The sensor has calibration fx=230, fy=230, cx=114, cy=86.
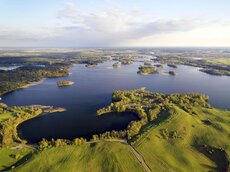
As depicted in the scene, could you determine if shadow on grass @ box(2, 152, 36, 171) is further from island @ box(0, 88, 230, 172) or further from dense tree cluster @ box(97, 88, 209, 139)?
dense tree cluster @ box(97, 88, 209, 139)

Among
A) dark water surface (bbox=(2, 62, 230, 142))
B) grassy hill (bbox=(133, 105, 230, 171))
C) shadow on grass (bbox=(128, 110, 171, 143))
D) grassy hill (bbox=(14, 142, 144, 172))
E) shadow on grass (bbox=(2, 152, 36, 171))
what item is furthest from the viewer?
dark water surface (bbox=(2, 62, 230, 142))

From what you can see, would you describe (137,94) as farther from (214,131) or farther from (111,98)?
(214,131)

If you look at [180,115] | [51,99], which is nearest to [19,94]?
[51,99]

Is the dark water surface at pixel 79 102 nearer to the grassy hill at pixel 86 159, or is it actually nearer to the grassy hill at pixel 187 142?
the grassy hill at pixel 86 159

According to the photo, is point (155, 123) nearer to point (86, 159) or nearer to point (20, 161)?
point (86, 159)

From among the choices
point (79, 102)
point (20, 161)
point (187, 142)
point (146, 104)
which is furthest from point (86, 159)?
point (79, 102)

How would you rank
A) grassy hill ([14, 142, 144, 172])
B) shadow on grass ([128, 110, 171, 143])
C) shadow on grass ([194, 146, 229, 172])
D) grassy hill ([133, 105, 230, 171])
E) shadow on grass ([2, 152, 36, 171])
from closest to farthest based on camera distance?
1. shadow on grass ([2, 152, 36, 171])
2. grassy hill ([14, 142, 144, 172])
3. shadow on grass ([194, 146, 229, 172])
4. grassy hill ([133, 105, 230, 171])
5. shadow on grass ([128, 110, 171, 143])

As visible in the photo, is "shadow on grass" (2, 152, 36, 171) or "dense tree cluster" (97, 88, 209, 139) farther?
"dense tree cluster" (97, 88, 209, 139)

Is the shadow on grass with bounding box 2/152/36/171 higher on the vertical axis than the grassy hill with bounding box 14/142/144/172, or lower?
higher

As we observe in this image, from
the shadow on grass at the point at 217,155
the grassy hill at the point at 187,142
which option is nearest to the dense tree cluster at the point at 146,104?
the grassy hill at the point at 187,142

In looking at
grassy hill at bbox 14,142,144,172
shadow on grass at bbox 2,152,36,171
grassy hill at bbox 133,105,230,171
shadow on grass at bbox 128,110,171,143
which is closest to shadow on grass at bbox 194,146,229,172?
grassy hill at bbox 133,105,230,171

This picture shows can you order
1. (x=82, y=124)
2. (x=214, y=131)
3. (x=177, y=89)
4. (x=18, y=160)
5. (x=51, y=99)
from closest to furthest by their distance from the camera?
(x=18, y=160) → (x=214, y=131) → (x=82, y=124) → (x=51, y=99) → (x=177, y=89)
